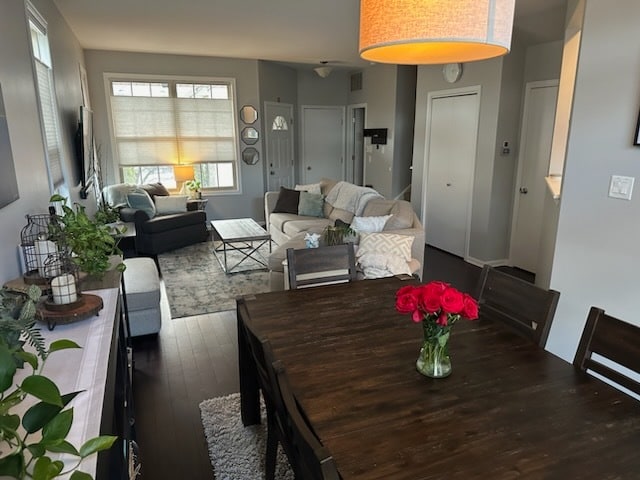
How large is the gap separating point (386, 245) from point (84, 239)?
208 centimetres

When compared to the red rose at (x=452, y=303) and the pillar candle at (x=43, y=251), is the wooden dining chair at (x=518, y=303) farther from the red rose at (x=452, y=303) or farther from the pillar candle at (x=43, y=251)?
the pillar candle at (x=43, y=251)

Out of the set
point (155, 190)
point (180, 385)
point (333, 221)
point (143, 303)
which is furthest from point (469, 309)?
point (155, 190)

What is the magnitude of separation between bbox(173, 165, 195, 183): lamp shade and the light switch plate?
5844 mm

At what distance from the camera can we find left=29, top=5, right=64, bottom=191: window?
2861 millimetres

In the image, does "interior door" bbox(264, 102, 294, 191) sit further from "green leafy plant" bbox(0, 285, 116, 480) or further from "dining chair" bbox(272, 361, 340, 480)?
"green leafy plant" bbox(0, 285, 116, 480)

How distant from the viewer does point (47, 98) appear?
3129 mm

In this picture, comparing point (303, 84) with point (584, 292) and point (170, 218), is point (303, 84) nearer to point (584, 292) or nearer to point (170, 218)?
point (170, 218)

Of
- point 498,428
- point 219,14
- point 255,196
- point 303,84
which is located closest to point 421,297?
point 498,428

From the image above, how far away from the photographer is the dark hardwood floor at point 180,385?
2.12 m

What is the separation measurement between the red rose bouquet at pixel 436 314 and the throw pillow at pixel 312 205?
15.0ft

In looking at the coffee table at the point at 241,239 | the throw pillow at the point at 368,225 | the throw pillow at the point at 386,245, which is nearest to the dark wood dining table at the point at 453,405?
the throw pillow at the point at 386,245

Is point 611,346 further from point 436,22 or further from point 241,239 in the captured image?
point 241,239

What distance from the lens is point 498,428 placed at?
1182 mm

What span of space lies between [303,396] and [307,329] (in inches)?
17.9
